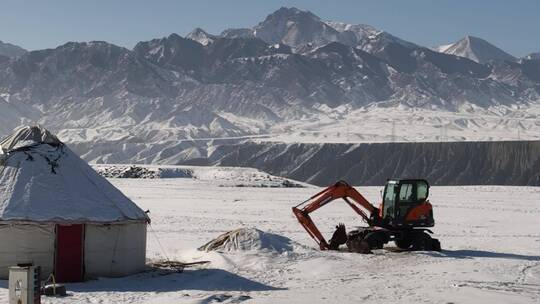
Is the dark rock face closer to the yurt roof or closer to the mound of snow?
the mound of snow

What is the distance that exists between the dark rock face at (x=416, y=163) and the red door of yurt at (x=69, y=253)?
97.4 metres

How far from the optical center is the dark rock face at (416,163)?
117 m

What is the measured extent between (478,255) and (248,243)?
7.23m

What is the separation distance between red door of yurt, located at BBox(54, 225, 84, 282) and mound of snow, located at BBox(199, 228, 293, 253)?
5563 mm

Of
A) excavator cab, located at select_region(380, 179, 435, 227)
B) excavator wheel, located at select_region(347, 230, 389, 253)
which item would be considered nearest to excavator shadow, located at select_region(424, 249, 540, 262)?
excavator cab, located at select_region(380, 179, 435, 227)

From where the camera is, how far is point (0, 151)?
72.3 ft

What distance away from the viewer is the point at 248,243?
977 inches

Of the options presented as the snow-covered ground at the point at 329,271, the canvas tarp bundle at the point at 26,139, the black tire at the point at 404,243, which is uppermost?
the canvas tarp bundle at the point at 26,139

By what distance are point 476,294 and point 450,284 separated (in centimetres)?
140

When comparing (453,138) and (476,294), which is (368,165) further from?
(476,294)

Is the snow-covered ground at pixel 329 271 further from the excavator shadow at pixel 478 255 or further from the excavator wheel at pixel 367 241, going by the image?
the excavator wheel at pixel 367 241

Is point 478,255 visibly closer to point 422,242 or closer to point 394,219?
point 422,242

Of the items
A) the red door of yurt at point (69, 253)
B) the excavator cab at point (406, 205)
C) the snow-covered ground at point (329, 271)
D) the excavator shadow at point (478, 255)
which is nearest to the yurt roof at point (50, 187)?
the red door of yurt at point (69, 253)

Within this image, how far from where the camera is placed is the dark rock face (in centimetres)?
11744
